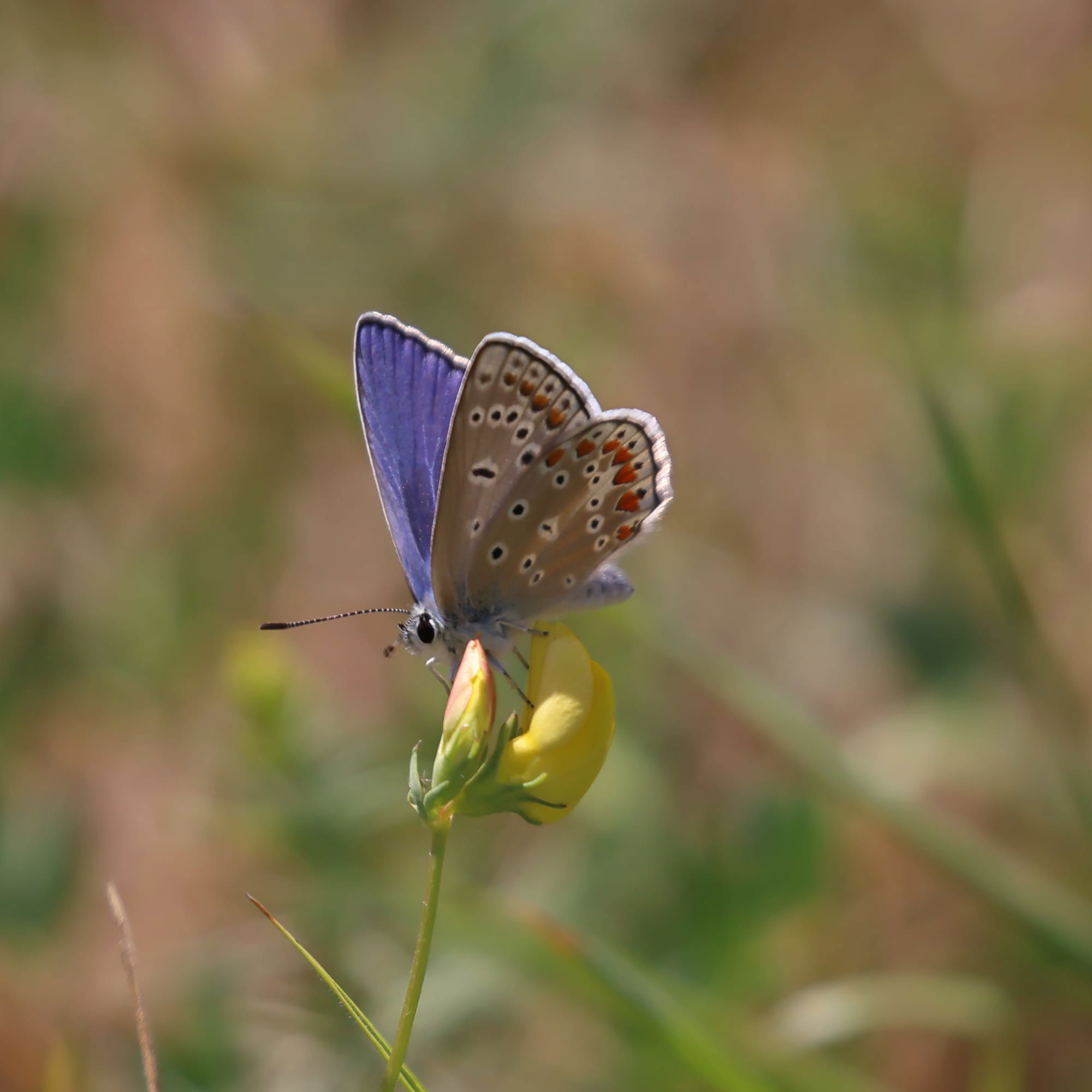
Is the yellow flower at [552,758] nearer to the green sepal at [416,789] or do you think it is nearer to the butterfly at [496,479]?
the green sepal at [416,789]

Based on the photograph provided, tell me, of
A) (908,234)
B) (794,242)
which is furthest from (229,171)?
(908,234)

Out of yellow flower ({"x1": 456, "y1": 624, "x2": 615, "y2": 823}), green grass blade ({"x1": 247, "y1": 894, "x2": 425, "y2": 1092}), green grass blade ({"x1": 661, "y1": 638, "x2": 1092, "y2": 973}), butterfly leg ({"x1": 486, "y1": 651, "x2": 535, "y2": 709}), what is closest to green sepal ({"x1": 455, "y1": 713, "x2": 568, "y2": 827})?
yellow flower ({"x1": 456, "y1": 624, "x2": 615, "y2": 823})

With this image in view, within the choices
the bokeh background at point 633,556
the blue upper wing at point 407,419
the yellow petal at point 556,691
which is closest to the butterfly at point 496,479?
the blue upper wing at point 407,419

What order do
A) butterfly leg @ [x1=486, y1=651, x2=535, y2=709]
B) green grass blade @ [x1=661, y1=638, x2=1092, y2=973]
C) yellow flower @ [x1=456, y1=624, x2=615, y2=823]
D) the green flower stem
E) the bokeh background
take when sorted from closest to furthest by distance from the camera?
1. the green flower stem
2. yellow flower @ [x1=456, y1=624, x2=615, y2=823]
3. butterfly leg @ [x1=486, y1=651, x2=535, y2=709]
4. green grass blade @ [x1=661, y1=638, x2=1092, y2=973]
5. the bokeh background

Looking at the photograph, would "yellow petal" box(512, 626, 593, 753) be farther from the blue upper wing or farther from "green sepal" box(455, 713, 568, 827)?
the blue upper wing

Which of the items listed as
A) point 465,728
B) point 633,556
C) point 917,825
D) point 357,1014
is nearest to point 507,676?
point 465,728

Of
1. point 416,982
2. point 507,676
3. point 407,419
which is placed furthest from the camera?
point 407,419

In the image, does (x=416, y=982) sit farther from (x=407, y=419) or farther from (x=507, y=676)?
(x=407, y=419)
